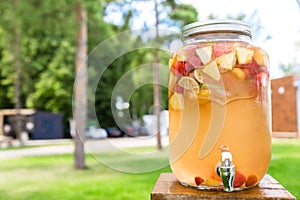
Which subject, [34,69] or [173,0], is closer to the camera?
[173,0]

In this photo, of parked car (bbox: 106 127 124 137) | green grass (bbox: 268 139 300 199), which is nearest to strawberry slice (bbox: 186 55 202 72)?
parked car (bbox: 106 127 124 137)

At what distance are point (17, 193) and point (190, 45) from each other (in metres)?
3.02

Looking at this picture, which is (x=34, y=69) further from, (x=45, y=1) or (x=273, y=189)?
(x=273, y=189)

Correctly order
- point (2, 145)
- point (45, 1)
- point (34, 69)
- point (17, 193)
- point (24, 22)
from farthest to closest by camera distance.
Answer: point (34, 69) → point (2, 145) → point (24, 22) → point (45, 1) → point (17, 193)

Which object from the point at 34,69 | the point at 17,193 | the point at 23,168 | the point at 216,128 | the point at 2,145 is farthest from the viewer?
the point at 34,69

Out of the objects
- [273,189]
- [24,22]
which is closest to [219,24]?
[273,189]

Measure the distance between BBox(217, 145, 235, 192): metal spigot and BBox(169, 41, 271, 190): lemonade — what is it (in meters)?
0.02

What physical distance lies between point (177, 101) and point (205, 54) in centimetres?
9

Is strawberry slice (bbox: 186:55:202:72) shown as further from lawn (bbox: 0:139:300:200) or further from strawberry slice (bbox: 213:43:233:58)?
lawn (bbox: 0:139:300:200)

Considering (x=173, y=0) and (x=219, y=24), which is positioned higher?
(x=173, y=0)

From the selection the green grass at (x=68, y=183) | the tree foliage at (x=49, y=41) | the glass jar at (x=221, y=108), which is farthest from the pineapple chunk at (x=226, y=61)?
the tree foliage at (x=49, y=41)

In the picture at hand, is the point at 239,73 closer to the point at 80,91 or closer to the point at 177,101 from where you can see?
the point at 177,101

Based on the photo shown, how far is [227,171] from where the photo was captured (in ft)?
1.42

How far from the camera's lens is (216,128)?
0.48 m
